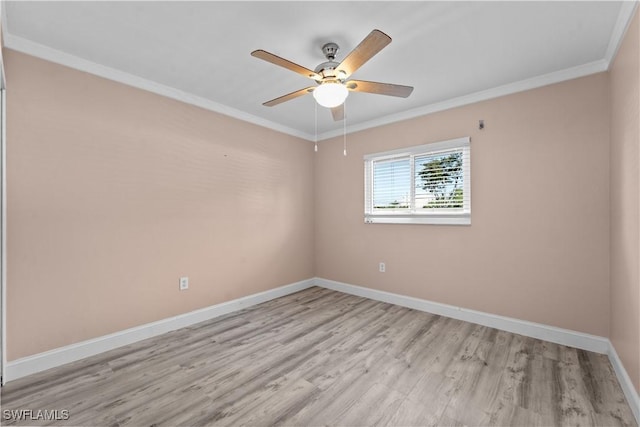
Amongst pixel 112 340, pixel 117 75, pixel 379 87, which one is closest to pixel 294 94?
pixel 379 87

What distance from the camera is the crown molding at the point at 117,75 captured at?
214cm

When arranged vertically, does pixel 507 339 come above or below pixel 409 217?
below

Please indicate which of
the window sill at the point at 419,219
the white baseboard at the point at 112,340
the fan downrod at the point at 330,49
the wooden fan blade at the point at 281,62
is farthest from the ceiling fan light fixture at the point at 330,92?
the white baseboard at the point at 112,340

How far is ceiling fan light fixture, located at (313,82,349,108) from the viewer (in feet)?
6.75

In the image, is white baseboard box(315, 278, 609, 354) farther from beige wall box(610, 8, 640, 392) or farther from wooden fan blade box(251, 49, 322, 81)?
wooden fan blade box(251, 49, 322, 81)

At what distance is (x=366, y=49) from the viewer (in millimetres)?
1752

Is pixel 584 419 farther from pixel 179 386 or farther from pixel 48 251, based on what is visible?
pixel 48 251

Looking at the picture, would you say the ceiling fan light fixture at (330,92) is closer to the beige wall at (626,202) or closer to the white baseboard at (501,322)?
the beige wall at (626,202)

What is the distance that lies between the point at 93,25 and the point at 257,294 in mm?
3129

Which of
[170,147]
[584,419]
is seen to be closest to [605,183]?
[584,419]

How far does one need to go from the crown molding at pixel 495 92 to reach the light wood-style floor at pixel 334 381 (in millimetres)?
2452

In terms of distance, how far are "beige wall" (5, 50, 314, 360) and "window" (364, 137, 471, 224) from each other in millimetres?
1606

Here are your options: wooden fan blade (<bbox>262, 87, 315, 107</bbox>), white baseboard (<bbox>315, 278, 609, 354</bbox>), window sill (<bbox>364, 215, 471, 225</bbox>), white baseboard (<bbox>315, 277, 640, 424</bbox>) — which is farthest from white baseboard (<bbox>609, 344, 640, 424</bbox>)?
wooden fan blade (<bbox>262, 87, 315, 107</bbox>)

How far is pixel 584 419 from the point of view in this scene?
67.0 inches
